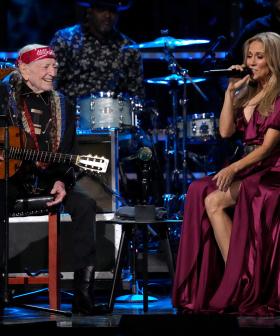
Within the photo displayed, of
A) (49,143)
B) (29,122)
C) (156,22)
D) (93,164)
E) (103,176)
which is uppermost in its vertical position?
→ (156,22)

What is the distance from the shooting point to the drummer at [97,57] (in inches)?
323

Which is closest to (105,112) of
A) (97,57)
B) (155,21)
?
(97,57)

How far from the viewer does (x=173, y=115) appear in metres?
8.67

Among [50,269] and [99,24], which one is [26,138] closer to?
[50,269]

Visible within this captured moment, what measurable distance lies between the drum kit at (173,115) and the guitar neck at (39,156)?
947 millimetres

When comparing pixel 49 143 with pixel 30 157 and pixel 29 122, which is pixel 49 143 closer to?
pixel 29 122

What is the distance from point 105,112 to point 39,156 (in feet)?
5.55

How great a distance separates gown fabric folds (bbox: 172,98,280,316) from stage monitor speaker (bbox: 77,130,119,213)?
1347 millimetres

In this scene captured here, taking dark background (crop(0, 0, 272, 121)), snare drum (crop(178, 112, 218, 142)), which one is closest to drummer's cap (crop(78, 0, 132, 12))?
dark background (crop(0, 0, 272, 121))

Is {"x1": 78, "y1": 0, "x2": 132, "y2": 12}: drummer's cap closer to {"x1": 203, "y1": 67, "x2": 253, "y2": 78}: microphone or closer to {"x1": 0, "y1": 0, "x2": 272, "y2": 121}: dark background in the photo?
{"x1": 0, "y1": 0, "x2": 272, "y2": 121}: dark background

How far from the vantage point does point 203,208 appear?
5.89 metres

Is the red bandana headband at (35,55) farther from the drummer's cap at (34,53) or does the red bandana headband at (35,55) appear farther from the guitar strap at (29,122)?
the guitar strap at (29,122)

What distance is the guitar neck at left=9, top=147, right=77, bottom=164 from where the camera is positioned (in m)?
5.98

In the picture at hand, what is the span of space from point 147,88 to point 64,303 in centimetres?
351
